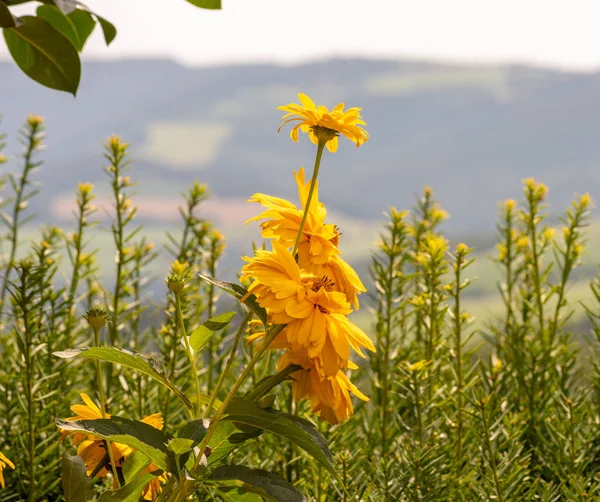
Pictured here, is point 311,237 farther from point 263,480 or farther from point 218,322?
point 263,480

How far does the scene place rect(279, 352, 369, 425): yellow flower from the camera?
0.62 meters

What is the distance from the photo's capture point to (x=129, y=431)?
59 cm

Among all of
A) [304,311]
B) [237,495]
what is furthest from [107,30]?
[237,495]

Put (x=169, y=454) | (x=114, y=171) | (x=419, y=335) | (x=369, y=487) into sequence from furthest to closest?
(x=419, y=335) < (x=114, y=171) < (x=369, y=487) < (x=169, y=454)

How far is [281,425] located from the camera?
0.57 meters

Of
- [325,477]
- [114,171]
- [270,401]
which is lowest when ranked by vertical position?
[325,477]

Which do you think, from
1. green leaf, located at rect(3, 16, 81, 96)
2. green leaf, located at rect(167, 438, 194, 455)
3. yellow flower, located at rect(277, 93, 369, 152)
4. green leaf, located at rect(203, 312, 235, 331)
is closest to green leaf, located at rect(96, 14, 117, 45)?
green leaf, located at rect(3, 16, 81, 96)

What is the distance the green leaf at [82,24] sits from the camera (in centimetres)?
79

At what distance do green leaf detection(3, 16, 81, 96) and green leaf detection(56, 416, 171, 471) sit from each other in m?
0.33

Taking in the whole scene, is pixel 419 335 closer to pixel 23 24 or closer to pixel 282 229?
pixel 282 229

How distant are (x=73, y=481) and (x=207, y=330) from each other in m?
0.18

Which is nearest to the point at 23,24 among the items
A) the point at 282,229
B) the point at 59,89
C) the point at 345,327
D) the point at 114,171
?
the point at 59,89

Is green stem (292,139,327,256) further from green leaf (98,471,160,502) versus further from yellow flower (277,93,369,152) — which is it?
green leaf (98,471,160,502)

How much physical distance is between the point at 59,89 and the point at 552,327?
105 centimetres
